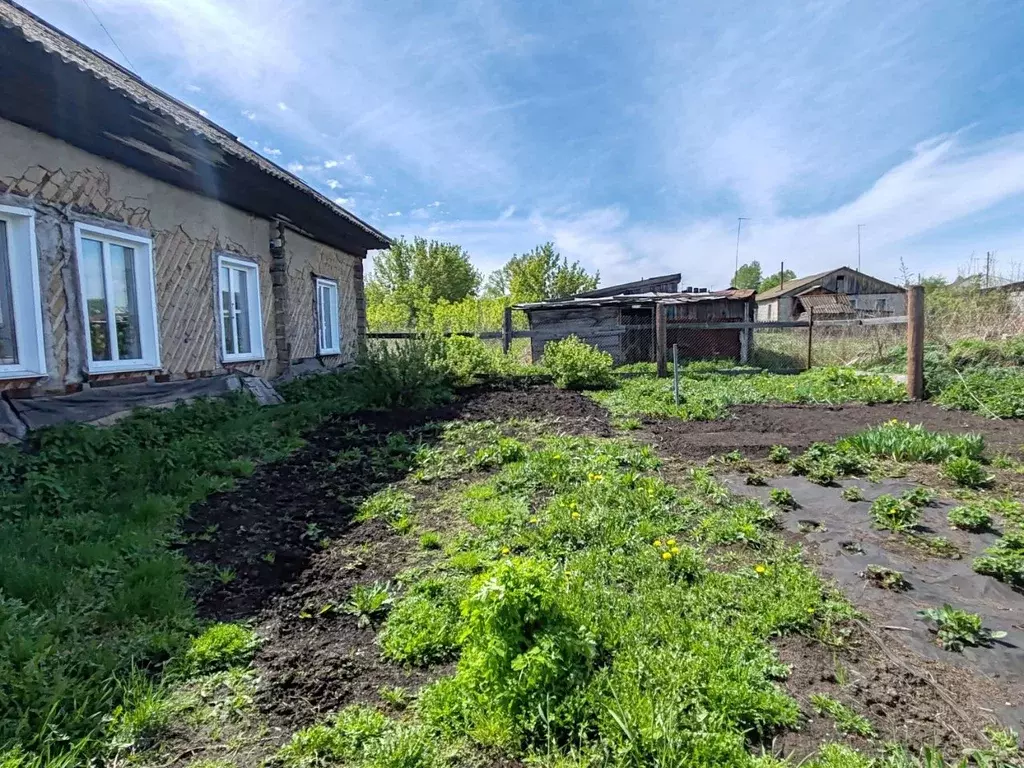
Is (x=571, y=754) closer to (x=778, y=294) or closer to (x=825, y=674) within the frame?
(x=825, y=674)

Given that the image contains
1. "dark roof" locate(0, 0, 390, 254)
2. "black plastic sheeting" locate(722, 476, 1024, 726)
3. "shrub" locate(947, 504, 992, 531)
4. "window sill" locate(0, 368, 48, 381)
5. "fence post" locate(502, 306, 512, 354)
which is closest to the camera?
"black plastic sheeting" locate(722, 476, 1024, 726)

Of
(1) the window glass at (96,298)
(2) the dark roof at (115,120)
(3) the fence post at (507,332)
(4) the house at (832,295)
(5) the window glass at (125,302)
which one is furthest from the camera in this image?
(4) the house at (832,295)

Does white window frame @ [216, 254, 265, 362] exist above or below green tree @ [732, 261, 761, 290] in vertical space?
below

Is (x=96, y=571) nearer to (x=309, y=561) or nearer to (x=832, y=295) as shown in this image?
(x=309, y=561)

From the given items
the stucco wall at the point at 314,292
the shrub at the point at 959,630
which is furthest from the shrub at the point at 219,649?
the stucco wall at the point at 314,292

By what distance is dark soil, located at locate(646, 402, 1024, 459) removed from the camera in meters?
5.48

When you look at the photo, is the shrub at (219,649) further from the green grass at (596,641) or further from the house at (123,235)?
the house at (123,235)

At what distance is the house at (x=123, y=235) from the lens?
4641 millimetres

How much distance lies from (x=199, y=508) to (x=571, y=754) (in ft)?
11.5

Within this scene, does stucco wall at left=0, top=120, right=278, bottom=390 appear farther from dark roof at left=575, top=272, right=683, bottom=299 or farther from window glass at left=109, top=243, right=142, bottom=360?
dark roof at left=575, top=272, right=683, bottom=299

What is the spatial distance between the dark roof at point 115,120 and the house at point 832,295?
1268 inches

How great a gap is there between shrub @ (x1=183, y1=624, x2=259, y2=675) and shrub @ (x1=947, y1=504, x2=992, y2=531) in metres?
4.35

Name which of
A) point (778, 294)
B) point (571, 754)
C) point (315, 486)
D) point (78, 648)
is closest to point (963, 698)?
point (571, 754)

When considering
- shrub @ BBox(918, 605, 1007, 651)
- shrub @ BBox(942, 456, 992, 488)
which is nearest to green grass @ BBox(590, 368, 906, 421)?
shrub @ BBox(942, 456, 992, 488)
